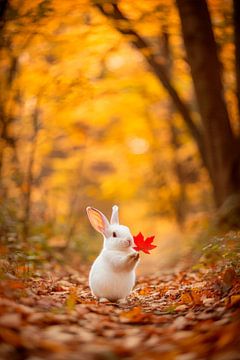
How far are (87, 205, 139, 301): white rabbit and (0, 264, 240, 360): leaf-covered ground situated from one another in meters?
0.11

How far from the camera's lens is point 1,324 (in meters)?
2.50

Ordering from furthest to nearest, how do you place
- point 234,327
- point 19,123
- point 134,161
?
point 134,161
point 19,123
point 234,327

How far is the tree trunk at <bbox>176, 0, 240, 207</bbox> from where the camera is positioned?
6.52m

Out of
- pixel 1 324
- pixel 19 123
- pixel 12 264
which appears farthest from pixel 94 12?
pixel 1 324

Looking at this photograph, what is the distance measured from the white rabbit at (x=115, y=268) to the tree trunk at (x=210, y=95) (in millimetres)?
3515

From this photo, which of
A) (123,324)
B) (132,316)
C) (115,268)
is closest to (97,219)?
(115,268)

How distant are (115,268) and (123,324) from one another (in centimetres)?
71

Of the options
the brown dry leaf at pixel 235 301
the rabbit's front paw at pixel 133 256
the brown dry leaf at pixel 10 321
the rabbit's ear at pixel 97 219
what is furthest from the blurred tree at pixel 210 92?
the brown dry leaf at pixel 10 321

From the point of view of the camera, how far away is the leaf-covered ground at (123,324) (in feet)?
7.88

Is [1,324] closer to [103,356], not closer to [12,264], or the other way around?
[103,356]

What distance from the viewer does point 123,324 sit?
3186mm

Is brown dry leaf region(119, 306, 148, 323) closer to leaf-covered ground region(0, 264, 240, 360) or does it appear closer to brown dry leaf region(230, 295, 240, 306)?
leaf-covered ground region(0, 264, 240, 360)

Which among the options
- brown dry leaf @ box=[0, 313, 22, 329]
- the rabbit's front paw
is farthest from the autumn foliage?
the rabbit's front paw

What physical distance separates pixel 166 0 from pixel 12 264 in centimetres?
441
